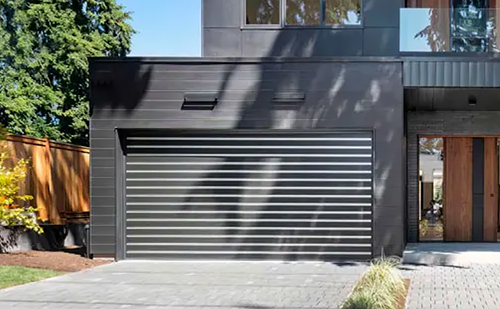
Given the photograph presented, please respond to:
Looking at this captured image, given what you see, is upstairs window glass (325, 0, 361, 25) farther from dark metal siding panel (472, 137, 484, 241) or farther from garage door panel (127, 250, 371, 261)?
garage door panel (127, 250, 371, 261)

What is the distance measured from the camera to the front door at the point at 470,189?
14.4m

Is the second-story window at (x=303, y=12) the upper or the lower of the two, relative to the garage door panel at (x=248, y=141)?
upper

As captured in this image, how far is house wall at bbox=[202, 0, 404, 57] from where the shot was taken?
42.3ft

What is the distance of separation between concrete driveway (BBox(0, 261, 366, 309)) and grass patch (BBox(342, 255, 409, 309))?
42 cm

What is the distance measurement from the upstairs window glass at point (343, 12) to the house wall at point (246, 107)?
64.9 inches

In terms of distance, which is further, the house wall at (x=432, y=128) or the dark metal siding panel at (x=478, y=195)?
the dark metal siding panel at (x=478, y=195)

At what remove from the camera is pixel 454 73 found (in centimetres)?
1158

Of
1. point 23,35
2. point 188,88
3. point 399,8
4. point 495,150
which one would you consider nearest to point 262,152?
point 188,88

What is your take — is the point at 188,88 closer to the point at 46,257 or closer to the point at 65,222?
the point at 46,257

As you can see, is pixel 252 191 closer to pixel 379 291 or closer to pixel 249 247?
pixel 249 247

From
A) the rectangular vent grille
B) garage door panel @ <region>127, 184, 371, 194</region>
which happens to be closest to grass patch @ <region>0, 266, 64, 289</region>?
garage door panel @ <region>127, 184, 371, 194</region>

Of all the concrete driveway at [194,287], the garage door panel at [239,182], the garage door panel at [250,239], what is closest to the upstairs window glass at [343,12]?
the garage door panel at [239,182]

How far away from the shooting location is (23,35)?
3053 centimetres

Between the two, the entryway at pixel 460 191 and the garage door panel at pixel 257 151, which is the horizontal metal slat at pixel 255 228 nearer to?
the garage door panel at pixel 257 151
